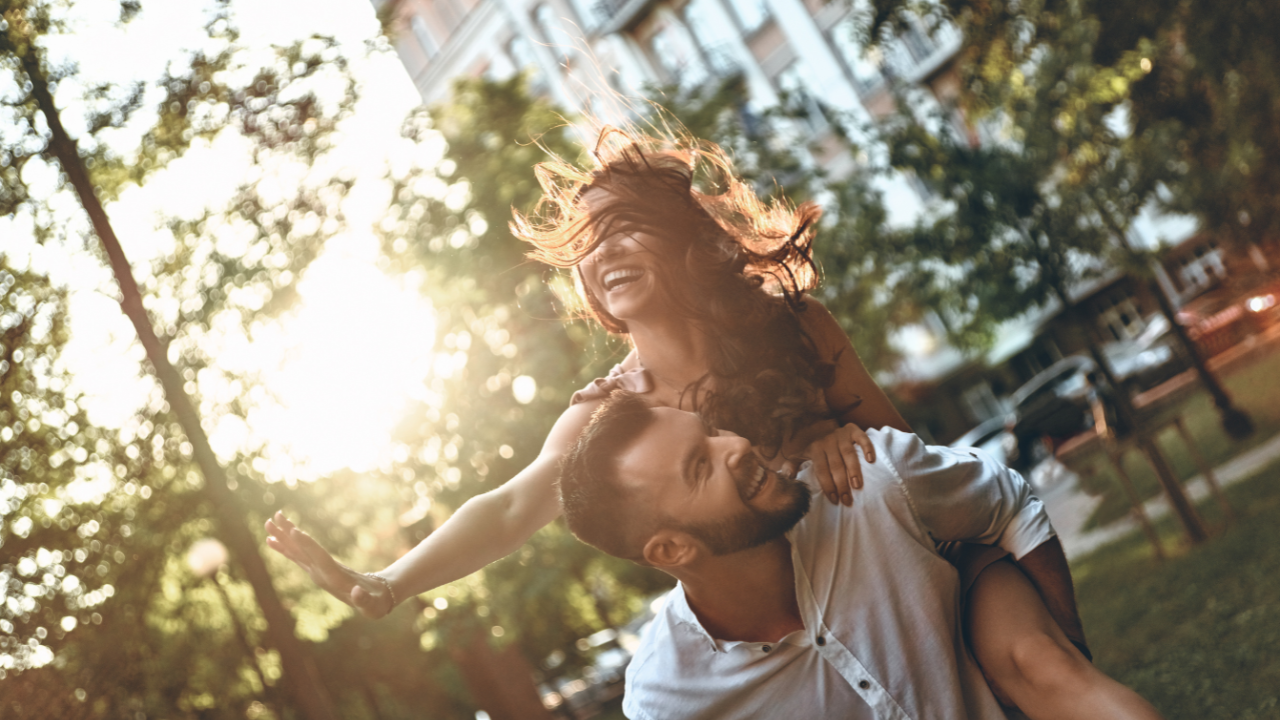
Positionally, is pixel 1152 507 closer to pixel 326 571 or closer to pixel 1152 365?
pixel 326 571

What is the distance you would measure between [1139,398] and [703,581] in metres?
20.3

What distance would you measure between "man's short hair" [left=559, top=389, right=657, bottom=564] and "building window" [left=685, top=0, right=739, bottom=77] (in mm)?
28371

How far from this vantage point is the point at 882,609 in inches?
106

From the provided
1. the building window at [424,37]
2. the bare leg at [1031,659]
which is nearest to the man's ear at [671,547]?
the bare leg at [1031,659]

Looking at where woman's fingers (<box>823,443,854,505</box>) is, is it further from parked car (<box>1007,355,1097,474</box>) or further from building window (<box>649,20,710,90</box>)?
building window (<box>649,20,710,90</box>)

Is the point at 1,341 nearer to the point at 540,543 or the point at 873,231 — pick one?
the point at 540,543

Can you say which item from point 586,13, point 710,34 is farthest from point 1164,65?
point 586,13

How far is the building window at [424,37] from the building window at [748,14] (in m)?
10.5

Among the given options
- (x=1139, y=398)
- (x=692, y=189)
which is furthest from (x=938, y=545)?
(x=1139, y=398)

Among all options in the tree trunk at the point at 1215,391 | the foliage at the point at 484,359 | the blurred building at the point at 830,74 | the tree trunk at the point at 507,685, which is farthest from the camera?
the blurred building at the point at 830,74

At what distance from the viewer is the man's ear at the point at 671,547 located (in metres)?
2.60

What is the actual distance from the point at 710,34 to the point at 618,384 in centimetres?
2926

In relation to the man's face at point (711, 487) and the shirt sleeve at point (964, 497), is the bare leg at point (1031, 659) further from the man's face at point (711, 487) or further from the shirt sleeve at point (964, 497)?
the man's face at point (711, 487)

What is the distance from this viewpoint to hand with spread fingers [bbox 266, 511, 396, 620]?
8.73ft
